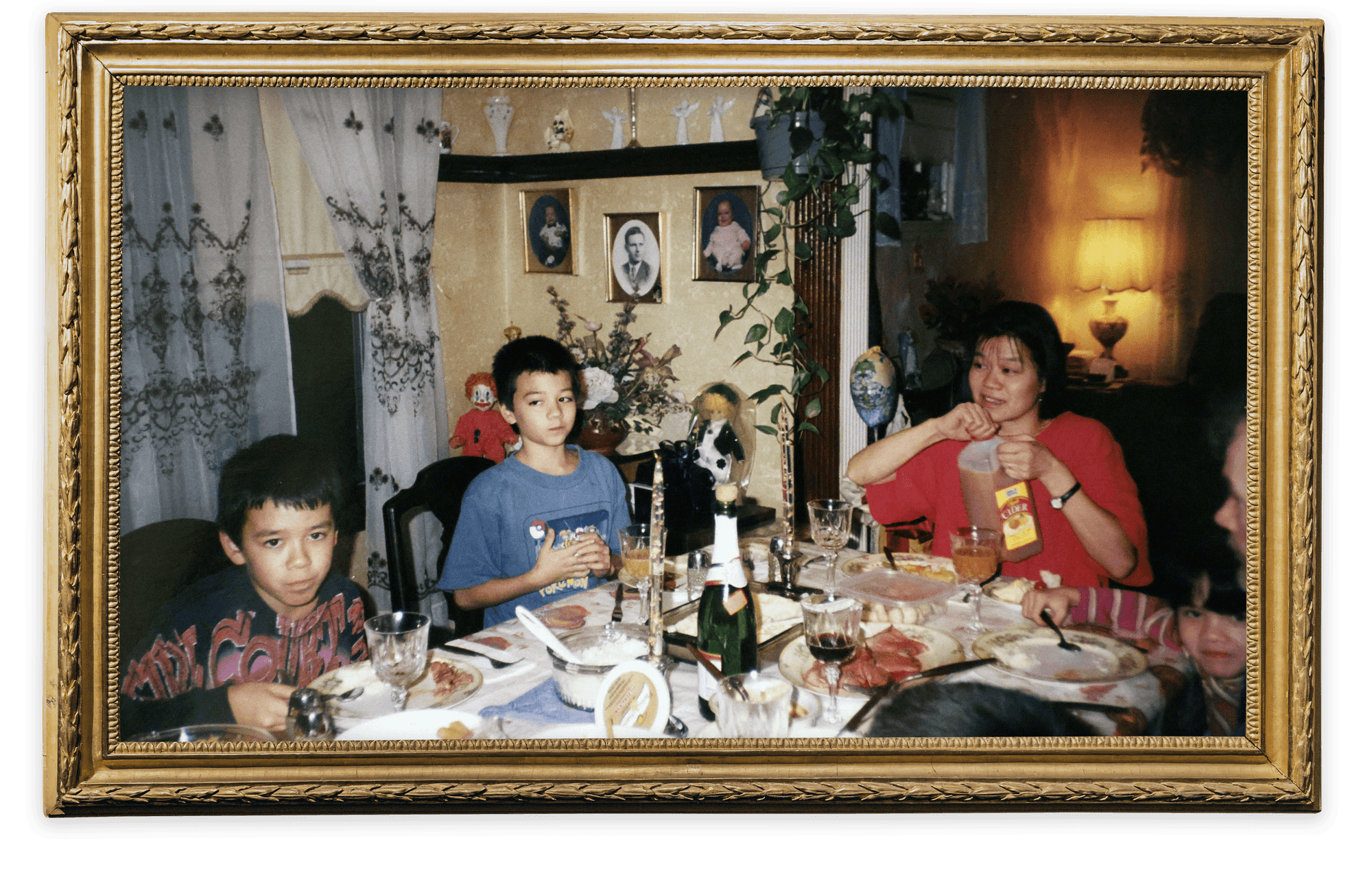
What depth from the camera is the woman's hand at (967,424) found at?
80.2 inches

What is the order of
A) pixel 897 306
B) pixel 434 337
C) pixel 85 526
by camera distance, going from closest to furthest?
pixel 85 526 < pixel 434 337 < pixel 897 306

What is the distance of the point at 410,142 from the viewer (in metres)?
1.84

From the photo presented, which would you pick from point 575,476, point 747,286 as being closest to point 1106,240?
point 747,286

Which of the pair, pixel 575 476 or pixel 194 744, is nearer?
pixel 194 744

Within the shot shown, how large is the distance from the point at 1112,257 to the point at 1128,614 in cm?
77

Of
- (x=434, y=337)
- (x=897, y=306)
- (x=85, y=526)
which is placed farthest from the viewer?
(x=897, y=306)

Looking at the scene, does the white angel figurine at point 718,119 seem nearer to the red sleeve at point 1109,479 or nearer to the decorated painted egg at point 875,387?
the decorated painted egg at point 875,387

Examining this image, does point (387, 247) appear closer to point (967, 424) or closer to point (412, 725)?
point (412, 725)

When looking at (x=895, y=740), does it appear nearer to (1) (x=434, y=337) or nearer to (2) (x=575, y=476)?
(2) (x=575, y=476)

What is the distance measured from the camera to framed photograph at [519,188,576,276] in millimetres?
1882

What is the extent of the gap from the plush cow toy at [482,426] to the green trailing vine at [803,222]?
54cm

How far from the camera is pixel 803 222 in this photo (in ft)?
6.88

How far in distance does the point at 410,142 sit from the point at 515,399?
1.88ft

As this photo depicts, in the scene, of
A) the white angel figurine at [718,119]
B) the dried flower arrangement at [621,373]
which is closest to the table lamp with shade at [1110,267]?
the white angel figurine at [718,119]
